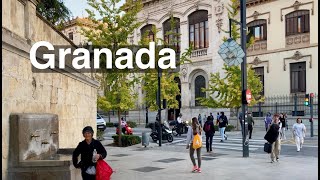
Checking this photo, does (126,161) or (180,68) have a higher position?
(180,68)

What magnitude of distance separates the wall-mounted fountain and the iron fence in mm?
26430

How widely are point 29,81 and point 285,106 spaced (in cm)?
2798

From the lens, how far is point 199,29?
3875 cm

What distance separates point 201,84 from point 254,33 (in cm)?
737

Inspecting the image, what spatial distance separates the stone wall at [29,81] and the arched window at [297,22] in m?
25.5

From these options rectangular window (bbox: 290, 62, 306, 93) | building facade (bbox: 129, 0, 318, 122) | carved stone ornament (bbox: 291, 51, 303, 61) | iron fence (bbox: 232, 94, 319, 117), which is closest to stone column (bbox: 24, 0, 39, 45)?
iron fence (bbox: 232, 94, 319, 117)

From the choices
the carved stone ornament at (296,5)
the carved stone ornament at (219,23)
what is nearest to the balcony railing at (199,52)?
the carved stone ornament at (219,23)

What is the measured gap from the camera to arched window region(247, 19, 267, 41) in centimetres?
3512

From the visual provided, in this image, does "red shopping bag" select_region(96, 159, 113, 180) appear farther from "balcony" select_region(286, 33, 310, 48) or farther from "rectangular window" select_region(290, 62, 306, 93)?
"balcony" select_region(286, 33, 310, 48)

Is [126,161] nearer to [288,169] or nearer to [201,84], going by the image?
[288,169]

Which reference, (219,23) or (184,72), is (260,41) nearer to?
(219,23)

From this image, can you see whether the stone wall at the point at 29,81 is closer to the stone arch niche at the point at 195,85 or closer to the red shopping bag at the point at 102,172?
the red shopping bag at the point at 102,172

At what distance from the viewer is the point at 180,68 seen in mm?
39719

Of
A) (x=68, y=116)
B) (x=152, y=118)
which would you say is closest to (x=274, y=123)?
(x=68, y=116)
